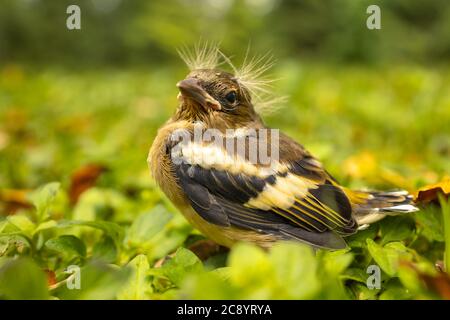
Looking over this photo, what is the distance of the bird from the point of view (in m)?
1.72

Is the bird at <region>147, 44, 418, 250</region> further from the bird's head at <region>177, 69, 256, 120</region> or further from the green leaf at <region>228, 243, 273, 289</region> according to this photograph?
the green leaf at <region>228, 243, 273, 289</region>

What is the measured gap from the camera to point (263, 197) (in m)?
1.75

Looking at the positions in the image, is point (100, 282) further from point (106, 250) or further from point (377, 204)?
point (377, 204)

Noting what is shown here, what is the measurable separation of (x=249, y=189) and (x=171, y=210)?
49cm

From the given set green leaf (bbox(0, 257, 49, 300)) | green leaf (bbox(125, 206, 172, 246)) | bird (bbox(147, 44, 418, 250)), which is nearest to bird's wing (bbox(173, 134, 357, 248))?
bird (bbox(147, 44, 418, 250))

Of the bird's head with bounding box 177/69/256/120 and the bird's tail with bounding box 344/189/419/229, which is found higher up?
the bird's head with bounding box 177/69/256/120

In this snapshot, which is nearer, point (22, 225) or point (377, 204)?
point (22, 225)

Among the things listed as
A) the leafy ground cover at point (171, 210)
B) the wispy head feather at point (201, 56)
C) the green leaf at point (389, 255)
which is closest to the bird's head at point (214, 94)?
the wispy head feather at point (201, 56)

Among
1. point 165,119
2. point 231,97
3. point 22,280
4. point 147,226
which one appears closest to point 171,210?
point 147,226

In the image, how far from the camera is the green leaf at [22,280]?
43.7 inches

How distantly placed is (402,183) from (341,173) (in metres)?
0.39

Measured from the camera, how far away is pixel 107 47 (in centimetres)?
1711

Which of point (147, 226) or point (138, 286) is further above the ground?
point (147, 226)
